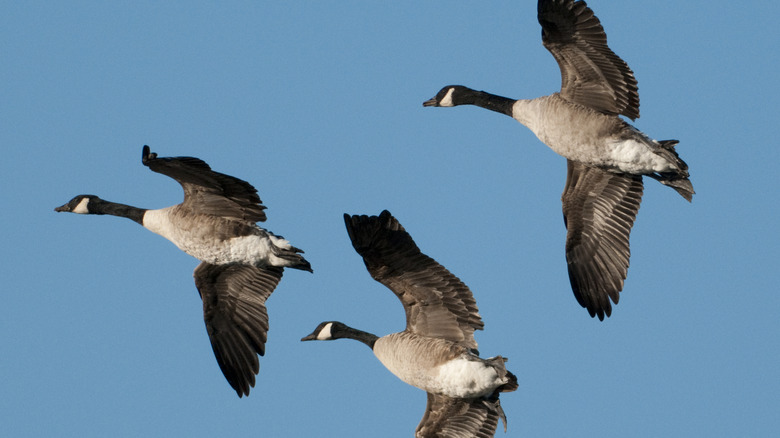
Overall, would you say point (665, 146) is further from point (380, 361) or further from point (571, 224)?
point (380, 361)

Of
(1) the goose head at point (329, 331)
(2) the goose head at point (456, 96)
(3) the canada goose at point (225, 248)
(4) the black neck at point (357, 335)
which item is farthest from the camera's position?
(2) the goose head at point (456, 96)

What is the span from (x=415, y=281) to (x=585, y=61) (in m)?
3.79

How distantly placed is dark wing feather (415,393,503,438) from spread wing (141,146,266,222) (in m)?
3.18

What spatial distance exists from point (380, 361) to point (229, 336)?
2443 millimetres

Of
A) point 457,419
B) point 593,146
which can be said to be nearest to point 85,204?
point 457,419

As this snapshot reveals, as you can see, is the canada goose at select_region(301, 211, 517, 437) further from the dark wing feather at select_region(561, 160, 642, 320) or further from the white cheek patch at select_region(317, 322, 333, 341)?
the dark wing feather at select_region(561, 160, 642, 320)

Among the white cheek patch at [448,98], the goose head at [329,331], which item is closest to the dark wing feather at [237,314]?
the goose head at [329,331]

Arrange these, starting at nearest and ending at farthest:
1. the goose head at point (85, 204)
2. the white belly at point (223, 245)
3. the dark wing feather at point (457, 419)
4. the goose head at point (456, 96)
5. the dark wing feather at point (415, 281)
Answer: the dark wing feather at point (415, 281)
the dark wing feather at point (457, 419)
the white belly at point (223, 245)
the goose head at point (85, 204)
the goose head at point (456, 96)

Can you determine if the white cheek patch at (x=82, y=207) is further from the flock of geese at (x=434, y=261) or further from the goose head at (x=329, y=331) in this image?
the goose head at (x=329, y=331)

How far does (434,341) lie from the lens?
1400 cm

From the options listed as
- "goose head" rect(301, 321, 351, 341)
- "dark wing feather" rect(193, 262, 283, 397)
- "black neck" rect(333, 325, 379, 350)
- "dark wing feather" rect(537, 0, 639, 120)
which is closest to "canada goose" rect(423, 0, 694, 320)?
"dark wing feather" rect(537, 0, 639, 120)

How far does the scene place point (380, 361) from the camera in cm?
1451

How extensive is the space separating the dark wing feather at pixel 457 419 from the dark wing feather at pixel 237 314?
2474 mm

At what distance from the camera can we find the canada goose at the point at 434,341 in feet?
43.6
